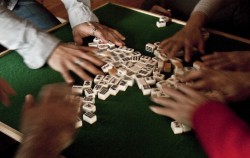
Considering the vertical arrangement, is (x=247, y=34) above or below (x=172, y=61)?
below

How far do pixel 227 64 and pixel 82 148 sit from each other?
680 millimetres

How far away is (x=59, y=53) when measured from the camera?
1.38m

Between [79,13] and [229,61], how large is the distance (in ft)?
2.66

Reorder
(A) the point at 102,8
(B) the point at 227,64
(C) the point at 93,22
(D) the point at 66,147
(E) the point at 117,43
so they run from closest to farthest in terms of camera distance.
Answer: (D) the point at 66,147, (B) the point at 227,64, (E) the point at 117,43, (C) the point at 93,22, (A) the point at 102,8

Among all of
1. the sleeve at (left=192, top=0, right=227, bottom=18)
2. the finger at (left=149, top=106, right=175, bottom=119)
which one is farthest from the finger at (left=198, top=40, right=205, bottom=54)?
the finger at (left=149, top=106, right=175, bottom=119)

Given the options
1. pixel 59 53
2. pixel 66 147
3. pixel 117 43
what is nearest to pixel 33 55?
pixel 59 53

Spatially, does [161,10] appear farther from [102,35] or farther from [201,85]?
[201,85]

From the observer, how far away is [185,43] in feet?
4.75

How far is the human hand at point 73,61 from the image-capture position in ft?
4.30

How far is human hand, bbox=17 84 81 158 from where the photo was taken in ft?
2.88

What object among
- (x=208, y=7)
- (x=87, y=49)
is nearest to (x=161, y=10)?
(x=208, y=7)

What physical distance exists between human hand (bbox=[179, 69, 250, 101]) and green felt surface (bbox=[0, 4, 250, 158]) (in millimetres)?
189

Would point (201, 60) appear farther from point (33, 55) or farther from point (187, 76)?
point (33, 55)

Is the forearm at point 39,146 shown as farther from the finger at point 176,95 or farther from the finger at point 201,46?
the finger at point 201,46
